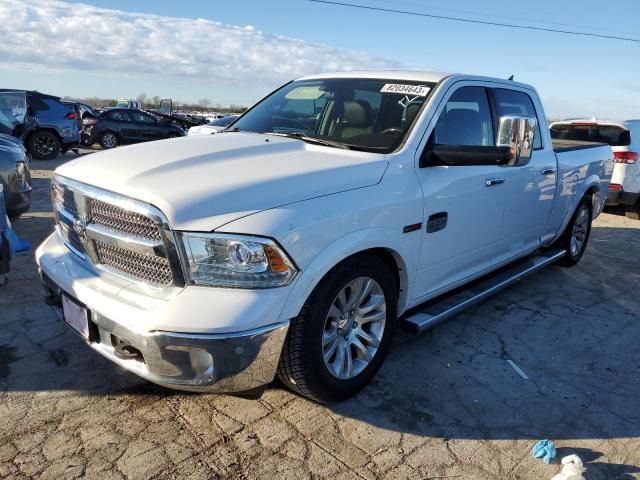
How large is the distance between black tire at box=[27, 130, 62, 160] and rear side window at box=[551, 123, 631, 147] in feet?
39.1

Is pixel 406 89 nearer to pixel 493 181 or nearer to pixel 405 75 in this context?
pixel 405 75

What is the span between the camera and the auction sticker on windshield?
3535 mm

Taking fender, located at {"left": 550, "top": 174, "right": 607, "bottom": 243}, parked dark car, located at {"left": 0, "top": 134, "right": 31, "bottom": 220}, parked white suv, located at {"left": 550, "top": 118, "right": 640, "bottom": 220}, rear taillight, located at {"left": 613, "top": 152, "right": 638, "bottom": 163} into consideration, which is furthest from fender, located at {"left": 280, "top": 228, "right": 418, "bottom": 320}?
rear taillight, located at {"left": 613, "top": 152, "right": 638, "bottom": 163}

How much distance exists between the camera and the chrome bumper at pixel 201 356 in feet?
7.58

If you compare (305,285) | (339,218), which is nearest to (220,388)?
(305,285)

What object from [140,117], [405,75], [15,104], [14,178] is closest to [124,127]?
[140,117]

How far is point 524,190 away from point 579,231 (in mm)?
2263

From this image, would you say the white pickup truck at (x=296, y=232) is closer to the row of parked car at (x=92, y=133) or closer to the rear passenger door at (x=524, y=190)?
the rear passenger door at (x=524, y=190)

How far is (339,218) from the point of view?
2652 millimetres

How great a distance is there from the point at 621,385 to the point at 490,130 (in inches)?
79.7

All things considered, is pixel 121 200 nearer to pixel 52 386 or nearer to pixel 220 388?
pixel 220 388

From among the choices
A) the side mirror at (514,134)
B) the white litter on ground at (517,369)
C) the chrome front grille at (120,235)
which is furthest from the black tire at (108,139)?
the white litter on ground at (517,369)

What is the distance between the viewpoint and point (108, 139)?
17516mm

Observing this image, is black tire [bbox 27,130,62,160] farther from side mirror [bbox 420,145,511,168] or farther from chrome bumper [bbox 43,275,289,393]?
side mirror [bbox 420,145,511,168]
